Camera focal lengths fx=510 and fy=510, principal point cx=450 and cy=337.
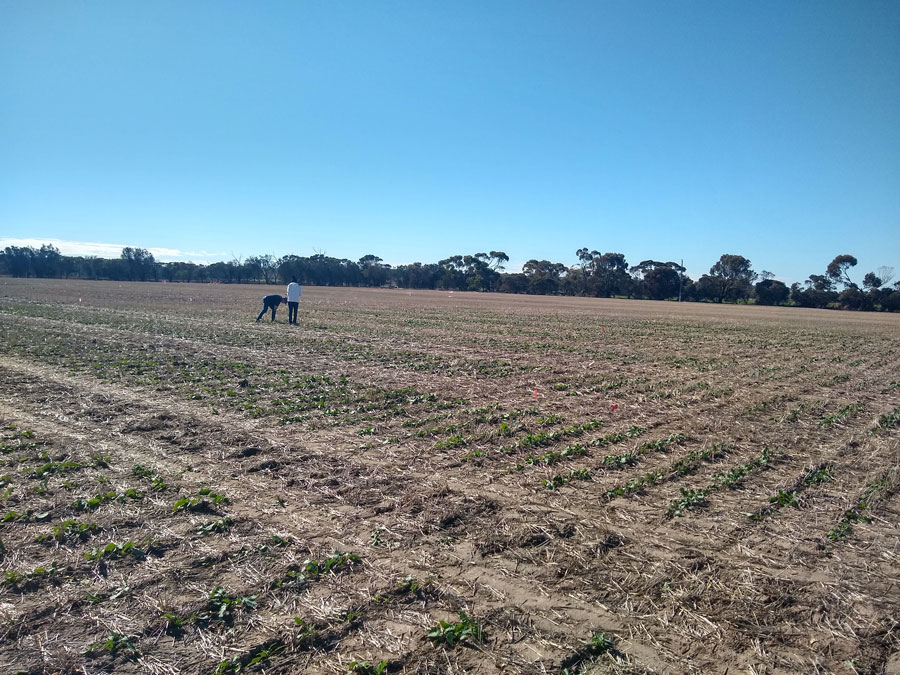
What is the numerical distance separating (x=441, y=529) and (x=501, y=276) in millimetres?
117603

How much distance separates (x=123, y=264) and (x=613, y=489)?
139 m

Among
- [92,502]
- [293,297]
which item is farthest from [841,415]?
[293,297]

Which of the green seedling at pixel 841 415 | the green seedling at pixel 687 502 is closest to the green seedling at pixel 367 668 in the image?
the green seedling at pixel 687 502

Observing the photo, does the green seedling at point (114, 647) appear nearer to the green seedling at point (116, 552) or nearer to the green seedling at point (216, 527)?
the green seedling at point (116, 552)

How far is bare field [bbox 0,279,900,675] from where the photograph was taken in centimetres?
339

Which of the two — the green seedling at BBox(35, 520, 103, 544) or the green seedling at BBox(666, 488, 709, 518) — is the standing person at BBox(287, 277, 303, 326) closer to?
the green seedling at BBox(35, 520, 103, 544)

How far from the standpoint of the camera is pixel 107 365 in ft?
41.6

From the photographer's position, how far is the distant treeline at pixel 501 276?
8819 cm

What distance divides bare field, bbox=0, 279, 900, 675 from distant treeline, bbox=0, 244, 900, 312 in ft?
297

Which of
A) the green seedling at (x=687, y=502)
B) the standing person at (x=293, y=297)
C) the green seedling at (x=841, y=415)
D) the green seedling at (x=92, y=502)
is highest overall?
the standing person at (x=293, y=297)

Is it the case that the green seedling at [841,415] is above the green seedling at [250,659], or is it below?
above

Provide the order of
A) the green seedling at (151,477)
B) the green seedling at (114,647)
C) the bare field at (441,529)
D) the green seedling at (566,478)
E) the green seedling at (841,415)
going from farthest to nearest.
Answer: the green seedling at (841,415) → the green seedling at (566,478) → the green seedling at (151,477) → the bare field at (441,529) → the green seedling at (114,647)

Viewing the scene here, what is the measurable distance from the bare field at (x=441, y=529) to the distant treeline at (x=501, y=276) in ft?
297

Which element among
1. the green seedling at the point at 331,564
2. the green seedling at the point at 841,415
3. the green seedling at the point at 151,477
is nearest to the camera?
the green seedling at the point at 331,564
